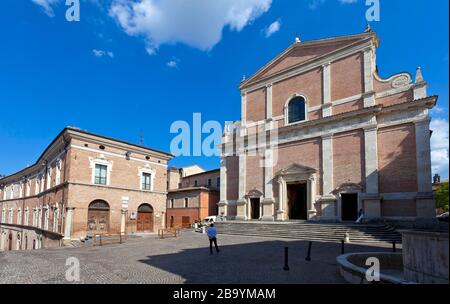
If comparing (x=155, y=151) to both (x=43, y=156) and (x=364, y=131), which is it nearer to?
(x=43, y=156)

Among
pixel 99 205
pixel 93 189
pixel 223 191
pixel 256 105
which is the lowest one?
pixel 99 205

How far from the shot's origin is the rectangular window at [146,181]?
2862 centimetres

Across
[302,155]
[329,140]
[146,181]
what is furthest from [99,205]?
[329,140]

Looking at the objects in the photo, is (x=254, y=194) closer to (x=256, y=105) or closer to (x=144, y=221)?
(x=256, y=105)

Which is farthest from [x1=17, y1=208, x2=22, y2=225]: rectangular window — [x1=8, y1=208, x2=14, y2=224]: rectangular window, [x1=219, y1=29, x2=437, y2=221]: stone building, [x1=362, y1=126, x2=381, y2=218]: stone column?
[x1=362, y1=126, x2=381, y2=218]: stone column

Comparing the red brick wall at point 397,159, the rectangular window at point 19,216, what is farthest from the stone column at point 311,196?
the rectangular window at point 19,216

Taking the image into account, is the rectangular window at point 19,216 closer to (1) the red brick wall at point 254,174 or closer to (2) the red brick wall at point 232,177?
Answer: (2) the red brick wall at point 232,177

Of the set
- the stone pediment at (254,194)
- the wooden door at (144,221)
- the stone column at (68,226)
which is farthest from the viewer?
the stone pediment at (254,194)

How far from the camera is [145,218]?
93.1 ft

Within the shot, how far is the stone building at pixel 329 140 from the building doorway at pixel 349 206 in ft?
0.23

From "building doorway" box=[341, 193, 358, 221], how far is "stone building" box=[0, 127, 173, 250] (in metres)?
16.9

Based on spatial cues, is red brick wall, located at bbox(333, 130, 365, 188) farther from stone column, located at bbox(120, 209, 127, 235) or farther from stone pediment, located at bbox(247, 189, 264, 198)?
stone column, located at bbox(120, 209, 127, 235)

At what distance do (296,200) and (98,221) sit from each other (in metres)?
16.9

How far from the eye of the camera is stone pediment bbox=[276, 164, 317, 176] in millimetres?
24778
